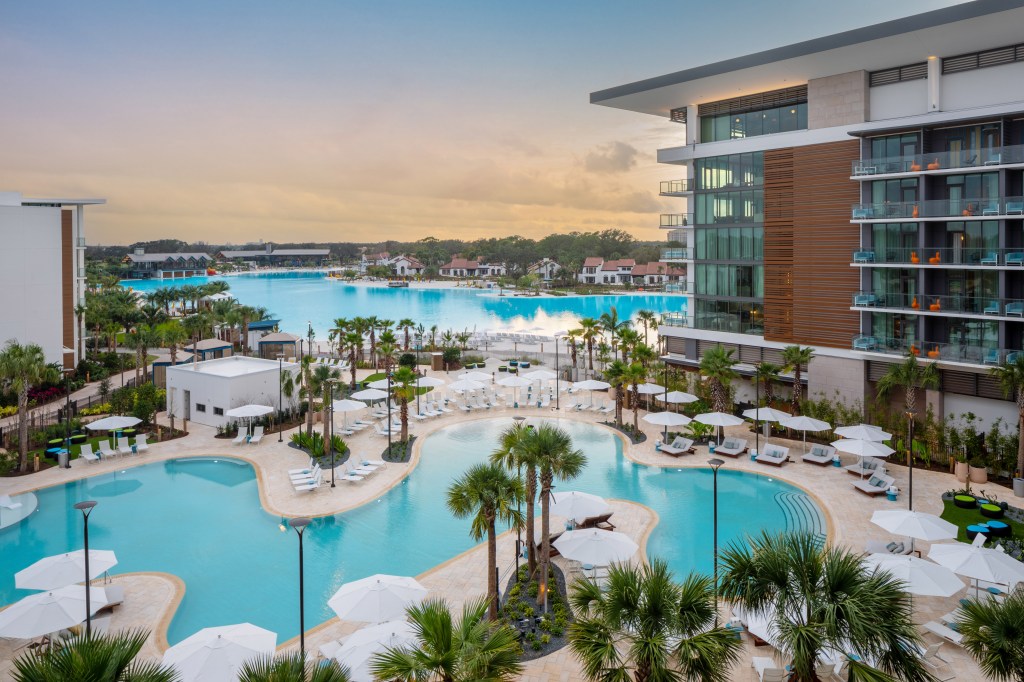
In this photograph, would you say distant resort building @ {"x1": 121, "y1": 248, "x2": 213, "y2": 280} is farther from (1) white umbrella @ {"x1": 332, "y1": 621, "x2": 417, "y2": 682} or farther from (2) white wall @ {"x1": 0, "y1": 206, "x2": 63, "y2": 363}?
(1) white umbrella @ {"x1": 332, "y1": 621, "x2": 417, "y2": 682}

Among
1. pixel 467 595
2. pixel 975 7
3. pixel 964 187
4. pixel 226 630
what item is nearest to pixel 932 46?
pixel 975 7

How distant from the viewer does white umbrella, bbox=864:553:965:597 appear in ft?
39.3

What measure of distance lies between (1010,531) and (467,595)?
13.9 metres

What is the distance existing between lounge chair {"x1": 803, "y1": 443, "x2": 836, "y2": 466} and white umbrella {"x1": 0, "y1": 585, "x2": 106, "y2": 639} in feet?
73.6

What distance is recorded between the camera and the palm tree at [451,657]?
25.8 ft

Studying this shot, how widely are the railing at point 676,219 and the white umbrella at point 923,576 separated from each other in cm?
2401

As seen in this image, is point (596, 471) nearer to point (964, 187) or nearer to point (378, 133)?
point (964, 187)

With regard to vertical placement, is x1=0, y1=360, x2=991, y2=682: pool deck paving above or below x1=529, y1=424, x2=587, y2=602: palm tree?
below

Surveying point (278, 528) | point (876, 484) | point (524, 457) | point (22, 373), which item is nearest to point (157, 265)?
point (22, 373)

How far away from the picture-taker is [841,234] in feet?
90.2

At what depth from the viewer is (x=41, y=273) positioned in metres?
35.5

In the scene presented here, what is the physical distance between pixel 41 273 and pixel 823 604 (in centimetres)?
4125


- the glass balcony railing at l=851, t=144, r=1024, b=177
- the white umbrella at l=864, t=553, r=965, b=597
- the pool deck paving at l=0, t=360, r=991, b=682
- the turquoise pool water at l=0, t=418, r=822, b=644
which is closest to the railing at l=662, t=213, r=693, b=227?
the glass balcony railing at l=851, t=144, r=1024, b=177

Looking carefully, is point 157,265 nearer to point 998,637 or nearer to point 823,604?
point 823,604
